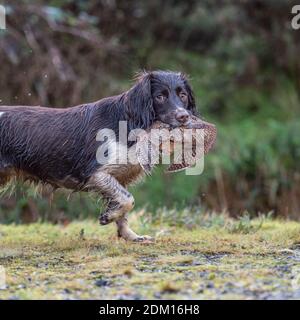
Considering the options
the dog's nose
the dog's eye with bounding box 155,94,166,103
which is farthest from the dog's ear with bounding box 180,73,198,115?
the dog's nose

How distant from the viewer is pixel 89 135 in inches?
317

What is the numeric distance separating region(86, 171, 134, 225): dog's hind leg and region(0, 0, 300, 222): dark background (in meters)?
4.02

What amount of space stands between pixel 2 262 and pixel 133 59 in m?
10.6

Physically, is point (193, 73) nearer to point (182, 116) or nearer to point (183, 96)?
point (183, 96)

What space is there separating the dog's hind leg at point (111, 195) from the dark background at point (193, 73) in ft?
13.2

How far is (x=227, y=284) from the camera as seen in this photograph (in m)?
6.00

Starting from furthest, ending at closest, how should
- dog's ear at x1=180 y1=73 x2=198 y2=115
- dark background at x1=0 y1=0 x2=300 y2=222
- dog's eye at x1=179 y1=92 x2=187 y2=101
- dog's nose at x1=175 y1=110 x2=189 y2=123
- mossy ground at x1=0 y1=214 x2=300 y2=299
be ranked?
dark background at x1=0 y1=0 x2=300 y2=222
dog's ear at x1=180 y1=73 x2=198 y2=115
dog's eye at x1=179 y1=92 x2=187 y2=101
dog's nose at x1=175 y1=110 x2=189 y2=123
mossy ground at x1=0 y1=214 x2=300 y2=299

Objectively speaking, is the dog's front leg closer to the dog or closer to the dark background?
the dog

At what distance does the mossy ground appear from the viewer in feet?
19.3

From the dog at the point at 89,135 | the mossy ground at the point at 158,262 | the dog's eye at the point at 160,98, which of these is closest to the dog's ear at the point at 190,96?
the dog at the point at 89,135

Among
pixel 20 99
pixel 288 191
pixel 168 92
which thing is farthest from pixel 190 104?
pixel 20 99

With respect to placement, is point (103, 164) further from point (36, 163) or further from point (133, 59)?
point (133, 59)

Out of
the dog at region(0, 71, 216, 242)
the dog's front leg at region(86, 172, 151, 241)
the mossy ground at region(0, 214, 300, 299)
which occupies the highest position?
the dog at region(0, 71, 216, 242)

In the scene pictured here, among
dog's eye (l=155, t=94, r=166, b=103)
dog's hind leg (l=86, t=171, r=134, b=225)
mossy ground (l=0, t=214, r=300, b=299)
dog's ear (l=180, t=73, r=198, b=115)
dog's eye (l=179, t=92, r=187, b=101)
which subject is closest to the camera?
mossy ground (l=0, t=214, r=300, b=299)
